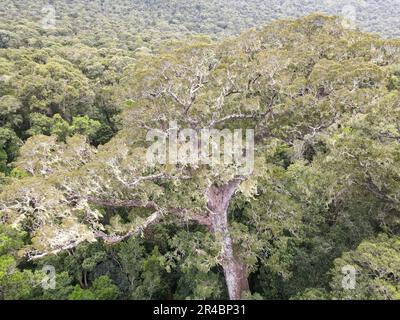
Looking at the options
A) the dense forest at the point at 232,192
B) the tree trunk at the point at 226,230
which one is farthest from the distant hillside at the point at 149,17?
the tree trunk at the point at 226,230

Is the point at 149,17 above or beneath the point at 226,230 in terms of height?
above

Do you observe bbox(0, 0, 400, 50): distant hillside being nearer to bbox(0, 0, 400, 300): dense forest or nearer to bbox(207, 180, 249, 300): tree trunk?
bbox(0, 0, 400, 300): dense forest

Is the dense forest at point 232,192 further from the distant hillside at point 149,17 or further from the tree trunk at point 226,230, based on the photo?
the distant hillside at point 149,17

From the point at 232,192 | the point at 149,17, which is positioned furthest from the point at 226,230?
the point at 149,17

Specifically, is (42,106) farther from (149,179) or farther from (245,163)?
(245,163)

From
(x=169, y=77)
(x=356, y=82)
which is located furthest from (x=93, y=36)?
(x=356, y=82)

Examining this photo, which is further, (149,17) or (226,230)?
(149,17)

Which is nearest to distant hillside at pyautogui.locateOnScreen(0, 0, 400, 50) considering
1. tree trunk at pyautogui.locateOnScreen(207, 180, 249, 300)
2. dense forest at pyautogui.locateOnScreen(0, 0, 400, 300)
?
dense forest at pyautogui.locateOnScreen(0, 0, 400, 300)

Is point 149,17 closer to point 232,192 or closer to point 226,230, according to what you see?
point 232,192
